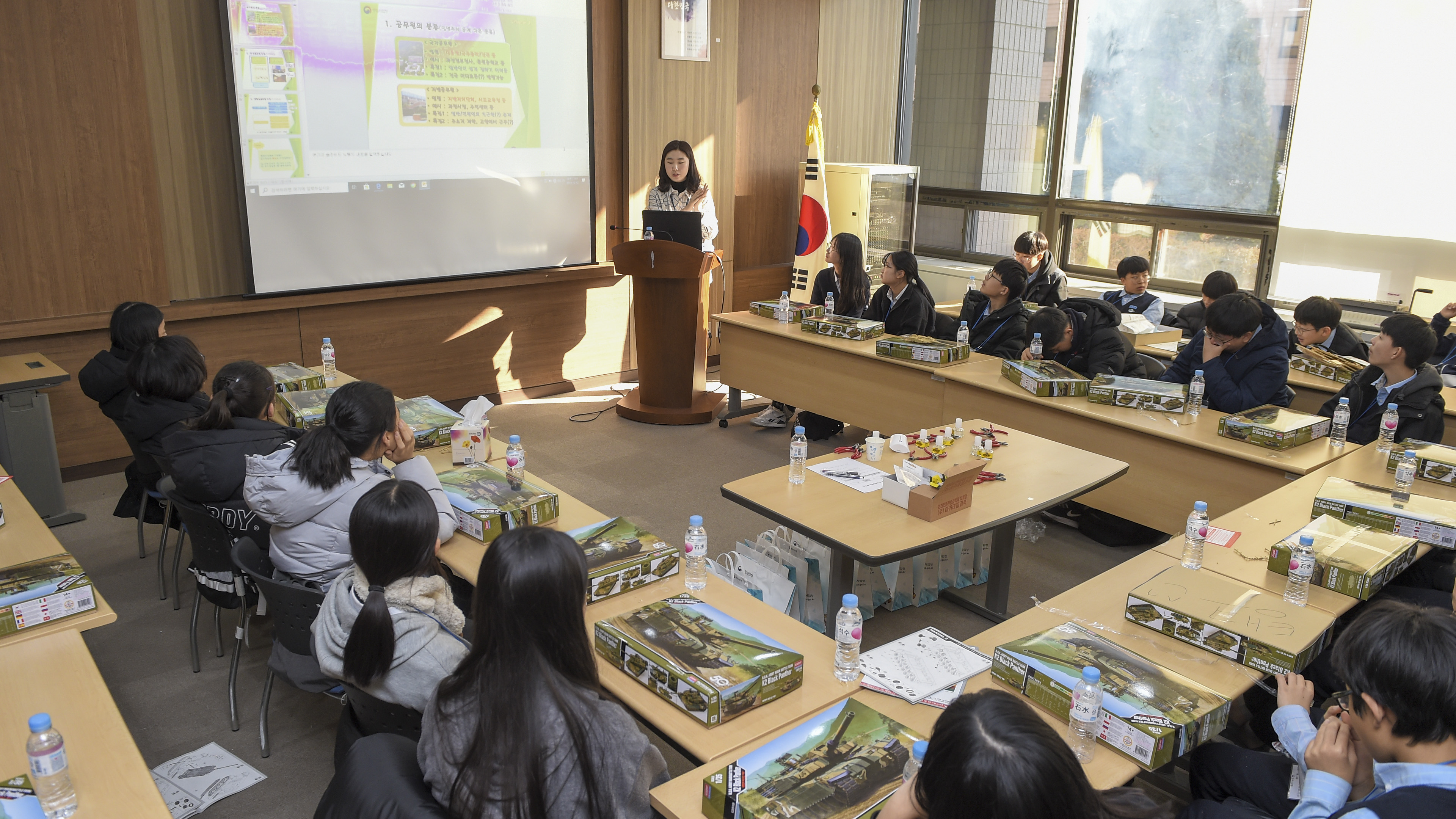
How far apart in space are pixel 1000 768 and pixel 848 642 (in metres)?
0.99

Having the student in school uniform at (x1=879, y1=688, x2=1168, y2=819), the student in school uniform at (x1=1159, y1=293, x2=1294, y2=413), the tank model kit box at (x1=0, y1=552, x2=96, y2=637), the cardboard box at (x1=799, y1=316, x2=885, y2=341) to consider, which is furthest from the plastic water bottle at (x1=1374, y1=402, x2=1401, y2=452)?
the tank model kit box at (x1=0, y1=552, x2=96, y2=637)

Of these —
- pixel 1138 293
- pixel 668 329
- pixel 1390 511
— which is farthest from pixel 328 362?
pixel 1138 293

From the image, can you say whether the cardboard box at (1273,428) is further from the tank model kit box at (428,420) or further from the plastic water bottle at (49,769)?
the plastic water bottle at (49,769)

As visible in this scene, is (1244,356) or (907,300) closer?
(1244,356)

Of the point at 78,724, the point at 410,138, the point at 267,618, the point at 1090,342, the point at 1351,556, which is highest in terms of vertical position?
the point at 410,138

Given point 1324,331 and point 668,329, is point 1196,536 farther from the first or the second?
point 668,329

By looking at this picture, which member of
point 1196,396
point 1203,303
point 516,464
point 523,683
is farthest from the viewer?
point 1203,303

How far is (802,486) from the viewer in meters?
3.36

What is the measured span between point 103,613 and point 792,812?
5.90 feet

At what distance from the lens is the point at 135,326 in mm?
3889

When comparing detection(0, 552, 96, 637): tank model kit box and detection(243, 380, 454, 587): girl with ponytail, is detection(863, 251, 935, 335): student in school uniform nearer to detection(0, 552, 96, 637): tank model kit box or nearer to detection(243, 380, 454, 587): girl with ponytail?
detection(243, 380, 454, 587): girl with ponytail

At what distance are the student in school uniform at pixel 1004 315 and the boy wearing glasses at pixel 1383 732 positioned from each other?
11.5ft

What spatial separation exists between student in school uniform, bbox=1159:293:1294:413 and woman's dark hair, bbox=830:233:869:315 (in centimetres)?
218

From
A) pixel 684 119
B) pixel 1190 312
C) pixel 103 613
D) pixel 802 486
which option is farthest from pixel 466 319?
pixel 1190 312
